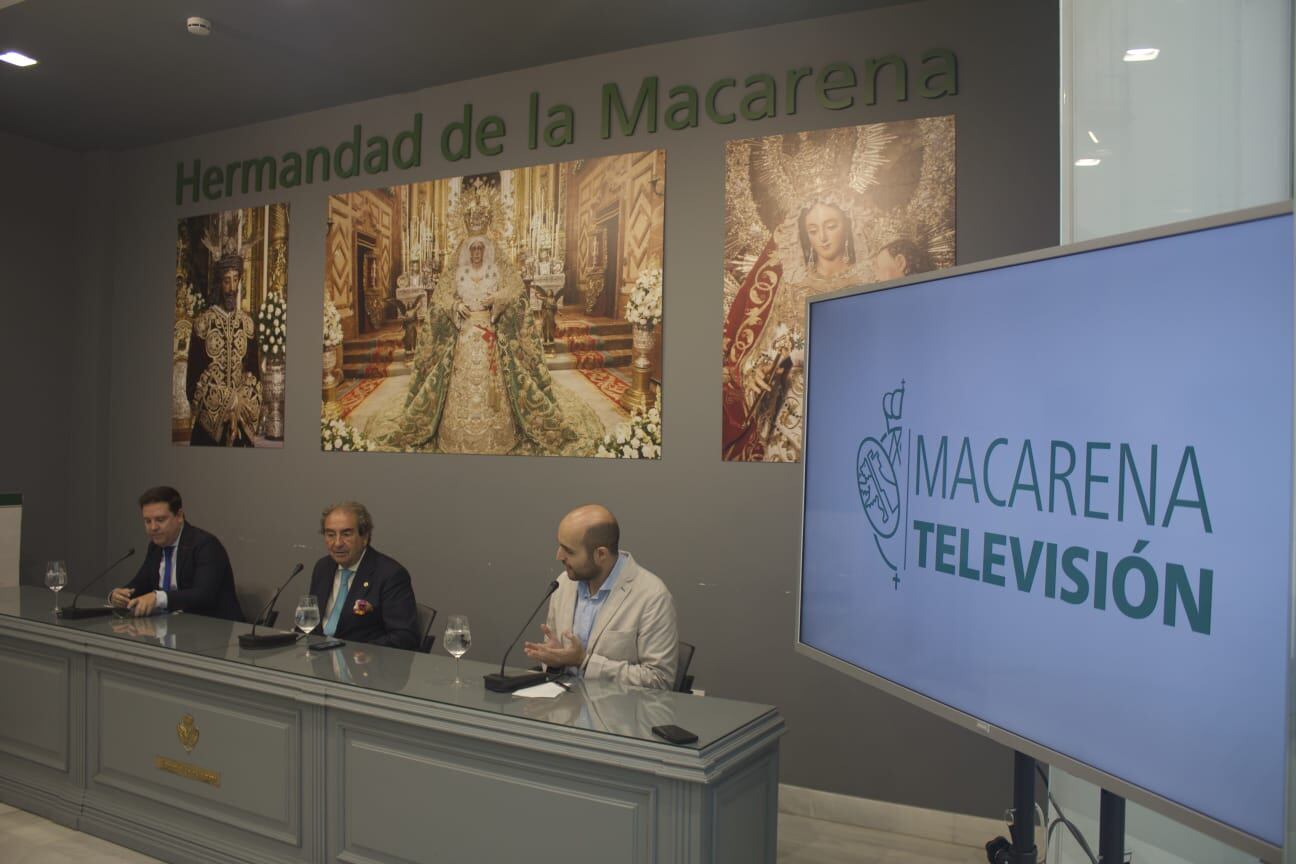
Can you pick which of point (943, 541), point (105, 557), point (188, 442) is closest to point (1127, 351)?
point (943, 541)

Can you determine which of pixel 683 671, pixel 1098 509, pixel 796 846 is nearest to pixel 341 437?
pixel 683 671

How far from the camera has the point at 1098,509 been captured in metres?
1.54

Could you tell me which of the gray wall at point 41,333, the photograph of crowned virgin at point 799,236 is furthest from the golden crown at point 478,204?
the gray wall at point 41,333

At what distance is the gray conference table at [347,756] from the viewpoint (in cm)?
244

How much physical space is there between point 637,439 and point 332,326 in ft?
7.11

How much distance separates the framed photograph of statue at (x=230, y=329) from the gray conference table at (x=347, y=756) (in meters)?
2.06

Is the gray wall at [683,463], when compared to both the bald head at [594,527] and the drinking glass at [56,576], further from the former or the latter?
the drinking glass at [56,576]

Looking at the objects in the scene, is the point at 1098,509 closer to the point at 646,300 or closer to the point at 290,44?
the point at 646,300

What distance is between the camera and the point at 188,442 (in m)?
6.14

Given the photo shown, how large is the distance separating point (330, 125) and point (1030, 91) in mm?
3964

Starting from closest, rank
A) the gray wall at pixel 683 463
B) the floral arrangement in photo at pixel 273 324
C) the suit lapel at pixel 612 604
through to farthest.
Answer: the suit lapel at pixel 612 604, the gray wall at pixel 683 463, the floral arrangement in photo at pixel 273 324

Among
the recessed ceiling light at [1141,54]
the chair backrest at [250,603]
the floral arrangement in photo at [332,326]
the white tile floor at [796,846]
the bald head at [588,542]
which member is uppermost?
the recessed ceiling light at [1141,54]

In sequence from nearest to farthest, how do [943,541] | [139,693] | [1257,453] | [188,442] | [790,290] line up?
[1257,453] → [943,541] → [139,693] → [790,290] → [188,442]

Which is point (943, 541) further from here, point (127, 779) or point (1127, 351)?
point (127, 779)
